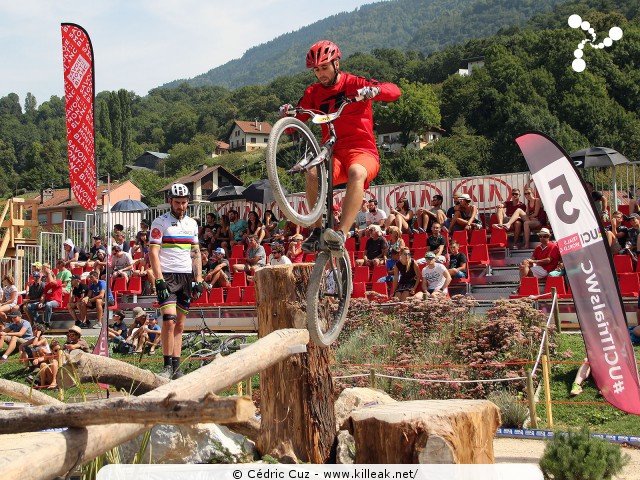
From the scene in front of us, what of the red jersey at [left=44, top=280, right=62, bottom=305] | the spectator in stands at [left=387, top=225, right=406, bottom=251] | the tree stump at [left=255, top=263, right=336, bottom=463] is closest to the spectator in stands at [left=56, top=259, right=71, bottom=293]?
the red jersey at [left=44, top=280, right=62, bottom=305]

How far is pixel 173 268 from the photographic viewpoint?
24.8 ft

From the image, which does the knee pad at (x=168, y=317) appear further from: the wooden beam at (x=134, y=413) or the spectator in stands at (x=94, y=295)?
the spectator in stands at (x=94, y=295)

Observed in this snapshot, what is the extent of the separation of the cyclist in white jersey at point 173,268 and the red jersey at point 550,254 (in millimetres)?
7262

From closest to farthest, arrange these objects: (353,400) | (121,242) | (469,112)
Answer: (353,400) → (121,242) → (469,112)

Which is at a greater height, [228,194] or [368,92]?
[228,194]

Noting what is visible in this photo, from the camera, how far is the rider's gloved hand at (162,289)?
7.43 m

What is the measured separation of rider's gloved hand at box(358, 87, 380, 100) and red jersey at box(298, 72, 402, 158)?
0.25ft

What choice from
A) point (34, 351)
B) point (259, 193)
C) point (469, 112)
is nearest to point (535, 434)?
point (34, 351)

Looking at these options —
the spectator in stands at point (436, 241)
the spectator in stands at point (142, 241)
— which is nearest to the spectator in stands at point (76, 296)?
the spectator in stands at point (142, 241)

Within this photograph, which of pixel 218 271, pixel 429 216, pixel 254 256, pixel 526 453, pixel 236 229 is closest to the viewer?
pixel 526 453

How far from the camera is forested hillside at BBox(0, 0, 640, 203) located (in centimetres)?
7281

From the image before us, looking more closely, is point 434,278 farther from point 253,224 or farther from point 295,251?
point 253,224

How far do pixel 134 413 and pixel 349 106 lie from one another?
3.34m

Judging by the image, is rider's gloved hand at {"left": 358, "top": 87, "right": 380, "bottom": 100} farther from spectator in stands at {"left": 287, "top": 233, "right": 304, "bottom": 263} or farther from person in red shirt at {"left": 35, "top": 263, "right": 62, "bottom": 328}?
person in red shirt at {"left": 35, "top": 263, "right": 62, "bottom": 328}
